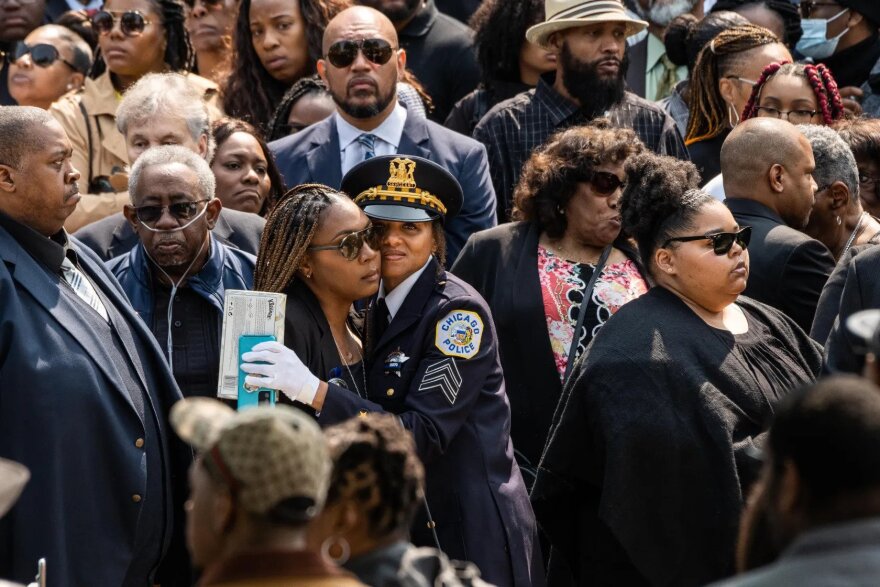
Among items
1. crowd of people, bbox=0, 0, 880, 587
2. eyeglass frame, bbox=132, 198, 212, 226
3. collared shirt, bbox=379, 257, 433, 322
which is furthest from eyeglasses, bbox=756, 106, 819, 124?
eyeglass frame, bbox=132, 198, 212, 226

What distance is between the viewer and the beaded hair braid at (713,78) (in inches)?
316

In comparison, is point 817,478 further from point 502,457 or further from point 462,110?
point 462,110

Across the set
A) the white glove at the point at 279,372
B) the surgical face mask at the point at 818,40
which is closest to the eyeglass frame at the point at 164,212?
the white glove at the point at 279,372

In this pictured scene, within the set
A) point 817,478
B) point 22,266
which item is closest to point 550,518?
point 22,266

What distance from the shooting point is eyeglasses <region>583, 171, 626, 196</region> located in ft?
20.9

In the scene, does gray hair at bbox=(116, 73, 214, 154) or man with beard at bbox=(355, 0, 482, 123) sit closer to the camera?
gray hair at bbox=(116, 73, 214, 154)

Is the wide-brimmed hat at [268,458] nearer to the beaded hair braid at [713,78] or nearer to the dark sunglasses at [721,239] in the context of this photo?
the dark sunglasses at [721,239]

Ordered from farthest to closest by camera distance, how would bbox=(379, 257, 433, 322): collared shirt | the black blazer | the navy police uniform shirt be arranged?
the black blazer → bbox=(379, 257, 433, 322): collared shirt → the navy police uniform shirt

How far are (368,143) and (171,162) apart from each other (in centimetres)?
154

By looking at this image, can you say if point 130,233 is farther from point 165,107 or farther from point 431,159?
point 431,159

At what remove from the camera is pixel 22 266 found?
16.6 feet

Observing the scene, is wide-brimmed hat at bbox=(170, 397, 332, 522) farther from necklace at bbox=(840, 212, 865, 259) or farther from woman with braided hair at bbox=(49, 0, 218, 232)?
woman with braided hair at bbox=(49, 0, 218, 232)

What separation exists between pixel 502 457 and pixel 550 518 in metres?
0.37

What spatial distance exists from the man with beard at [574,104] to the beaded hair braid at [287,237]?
7.32 ft
